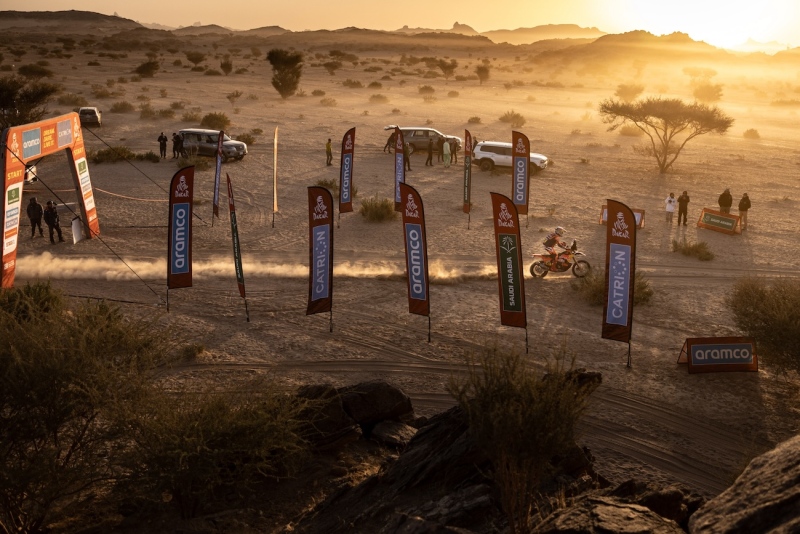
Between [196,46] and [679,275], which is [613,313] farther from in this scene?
[196,46]

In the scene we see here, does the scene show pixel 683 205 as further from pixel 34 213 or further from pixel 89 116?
pixel 89 116

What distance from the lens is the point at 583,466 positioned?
378 inches

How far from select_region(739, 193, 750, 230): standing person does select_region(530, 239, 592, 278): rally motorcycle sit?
336 inches

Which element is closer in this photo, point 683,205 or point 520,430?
point 520,430

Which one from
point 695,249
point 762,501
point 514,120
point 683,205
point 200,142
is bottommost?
point 695,249

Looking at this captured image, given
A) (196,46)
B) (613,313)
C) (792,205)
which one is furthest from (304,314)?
(196,46)

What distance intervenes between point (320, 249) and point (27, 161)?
9362 mm

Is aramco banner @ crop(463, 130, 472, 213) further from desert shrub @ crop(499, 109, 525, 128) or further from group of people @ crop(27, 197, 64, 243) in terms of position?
desert shrub @ crop(499, 109, 525, 128)

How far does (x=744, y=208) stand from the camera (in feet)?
82.9

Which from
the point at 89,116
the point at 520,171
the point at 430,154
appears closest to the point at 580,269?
the point at 520,171

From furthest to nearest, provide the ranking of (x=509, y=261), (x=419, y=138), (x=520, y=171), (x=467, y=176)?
1. (x=419, y=138)
2. (x=467, y=176)
3. (x=520, y=171)
4. (x=509, y=261)

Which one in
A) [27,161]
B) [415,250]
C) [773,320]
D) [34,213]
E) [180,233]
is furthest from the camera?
[34,213]

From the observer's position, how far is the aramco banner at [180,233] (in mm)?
16719

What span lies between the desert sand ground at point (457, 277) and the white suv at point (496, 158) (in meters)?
0.93
